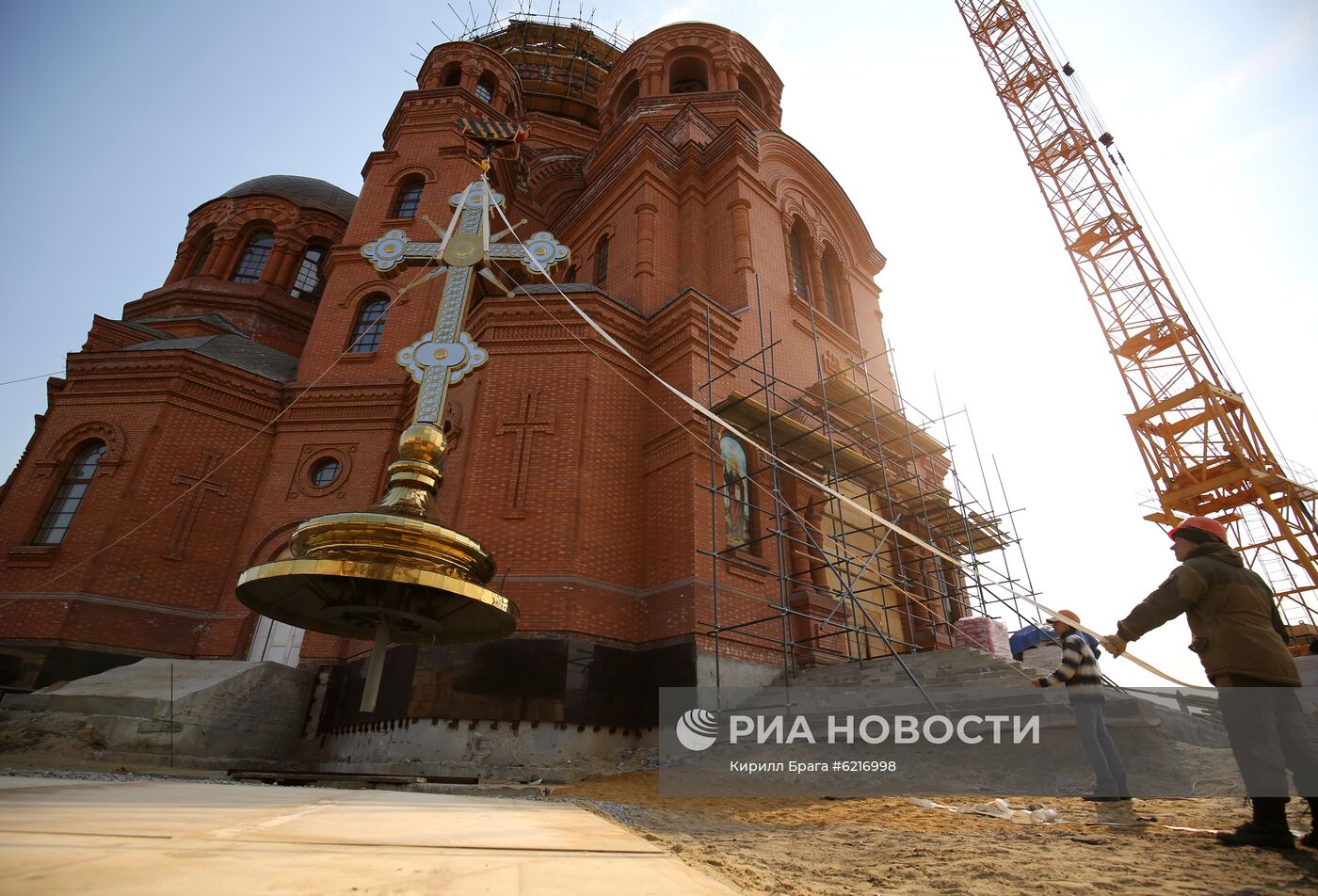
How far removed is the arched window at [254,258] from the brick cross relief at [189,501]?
8.73m

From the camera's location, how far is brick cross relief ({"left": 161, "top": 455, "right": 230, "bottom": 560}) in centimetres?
1195

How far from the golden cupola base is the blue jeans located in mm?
4011

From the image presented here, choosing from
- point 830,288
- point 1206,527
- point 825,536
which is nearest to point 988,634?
point 825,536

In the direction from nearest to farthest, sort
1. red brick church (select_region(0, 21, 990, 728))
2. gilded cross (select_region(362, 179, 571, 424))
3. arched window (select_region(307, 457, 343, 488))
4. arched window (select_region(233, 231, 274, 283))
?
1. gilded cross (select_region(362, 179, 571, 424))
2. red brick church (select_region(0, 21, 990, 728))
3. arched window (select_region(307, 457, 343, 488))
4. arched window (select_region(233, 231, 274, 283))

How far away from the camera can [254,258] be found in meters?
19.7

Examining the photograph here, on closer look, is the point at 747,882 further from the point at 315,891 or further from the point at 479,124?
the point at 479,124

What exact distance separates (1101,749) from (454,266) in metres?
5.87

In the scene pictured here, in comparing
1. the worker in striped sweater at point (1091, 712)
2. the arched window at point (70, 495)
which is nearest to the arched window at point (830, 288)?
the worker in striped sweater at point (1091, 712)

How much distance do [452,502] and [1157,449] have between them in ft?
86.5

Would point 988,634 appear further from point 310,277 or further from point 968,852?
point 310,277

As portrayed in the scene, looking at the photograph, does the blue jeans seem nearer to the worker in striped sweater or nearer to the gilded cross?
the worker in striped sweater

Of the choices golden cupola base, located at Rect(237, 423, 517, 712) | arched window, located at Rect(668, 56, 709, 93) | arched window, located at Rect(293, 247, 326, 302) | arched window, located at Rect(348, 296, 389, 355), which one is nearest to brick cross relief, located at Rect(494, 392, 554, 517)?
golden cupola base, located at Rect(237, 423, 517, 712)

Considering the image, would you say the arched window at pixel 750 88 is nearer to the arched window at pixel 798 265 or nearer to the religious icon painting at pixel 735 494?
the arched window at pixel 798 265

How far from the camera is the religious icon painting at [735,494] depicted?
10266 millimetres
